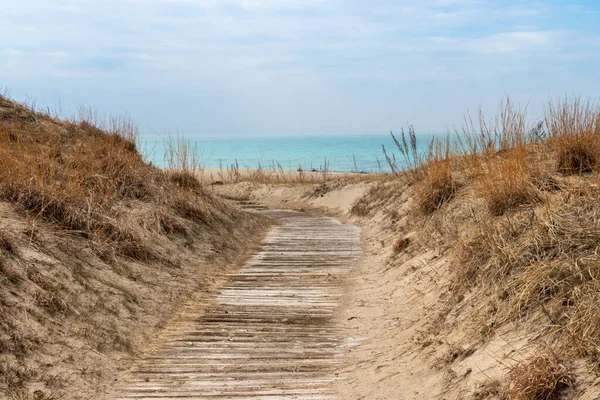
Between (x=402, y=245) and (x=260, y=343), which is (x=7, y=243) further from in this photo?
(x=402, y=245)

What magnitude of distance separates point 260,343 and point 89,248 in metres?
2.41

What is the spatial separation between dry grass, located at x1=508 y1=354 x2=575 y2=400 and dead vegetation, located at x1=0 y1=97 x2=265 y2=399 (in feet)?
9.20

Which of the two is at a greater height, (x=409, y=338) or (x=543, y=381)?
(x=543, y=381)

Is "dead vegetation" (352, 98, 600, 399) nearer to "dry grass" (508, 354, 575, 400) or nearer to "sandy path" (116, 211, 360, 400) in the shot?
"dry grass" (508, 354, 575, 400)

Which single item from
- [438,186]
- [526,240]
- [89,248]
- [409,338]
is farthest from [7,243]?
[438,186]

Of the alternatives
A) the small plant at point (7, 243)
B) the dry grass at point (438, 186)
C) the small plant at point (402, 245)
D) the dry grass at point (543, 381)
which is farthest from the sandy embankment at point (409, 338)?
the small plant at point (7, 243)

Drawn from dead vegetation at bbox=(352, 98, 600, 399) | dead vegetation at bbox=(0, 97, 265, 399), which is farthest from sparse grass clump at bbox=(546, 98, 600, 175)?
dead vegetation at bbox=(0, 97, 265, 399)

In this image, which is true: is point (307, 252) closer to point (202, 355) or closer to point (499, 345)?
point (202, 355)

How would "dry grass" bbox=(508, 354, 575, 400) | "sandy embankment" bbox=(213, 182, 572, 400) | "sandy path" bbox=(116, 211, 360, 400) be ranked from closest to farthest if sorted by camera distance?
"dry grass" bbox=(508, 354, 575, 400) → "sandy embankment" bbox=(213, 182, 572, 400) → "sandy path" bbox=(116, 211, 360, 400)

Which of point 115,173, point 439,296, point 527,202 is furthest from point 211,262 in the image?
point 527,202

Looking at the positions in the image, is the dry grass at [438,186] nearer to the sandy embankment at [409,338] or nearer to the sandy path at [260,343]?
the sandy embankment at [409,338]

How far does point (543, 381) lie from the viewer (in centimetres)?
304

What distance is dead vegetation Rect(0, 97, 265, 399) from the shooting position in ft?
15.1

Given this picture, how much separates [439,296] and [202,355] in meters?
2.08
